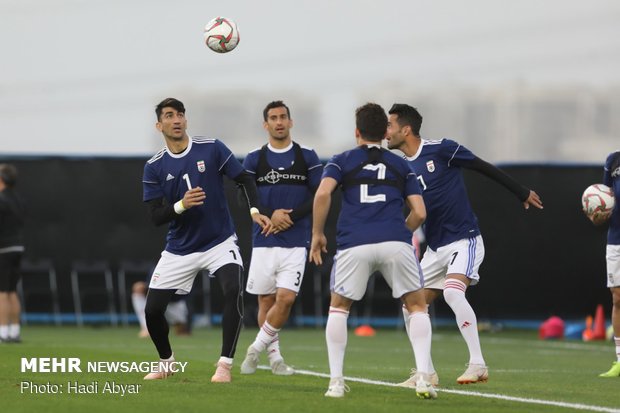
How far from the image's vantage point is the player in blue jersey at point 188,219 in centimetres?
→ 1053

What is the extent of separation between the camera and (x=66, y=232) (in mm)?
23781

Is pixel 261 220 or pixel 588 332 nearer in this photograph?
pixel 261 220

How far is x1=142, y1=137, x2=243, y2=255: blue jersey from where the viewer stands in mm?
10625

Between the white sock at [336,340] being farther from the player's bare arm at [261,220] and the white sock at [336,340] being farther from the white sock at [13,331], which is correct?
the white sock at [13,331]

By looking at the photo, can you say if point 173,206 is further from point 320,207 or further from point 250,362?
point 250,362

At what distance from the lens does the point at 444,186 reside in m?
11.0

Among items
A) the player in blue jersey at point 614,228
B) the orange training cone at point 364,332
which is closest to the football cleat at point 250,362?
the player in blue jersey at point 614,228

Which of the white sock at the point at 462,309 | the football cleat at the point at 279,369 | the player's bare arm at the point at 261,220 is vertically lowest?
the football cleat at the point at 279,369

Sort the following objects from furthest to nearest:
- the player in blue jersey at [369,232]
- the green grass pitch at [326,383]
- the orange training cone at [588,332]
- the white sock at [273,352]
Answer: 1. the orange training cone at [588,332]
2. the white sock at [273,352]
3. the player in blue jersey at [369,232]
4. the green grass pitch at [326,383]

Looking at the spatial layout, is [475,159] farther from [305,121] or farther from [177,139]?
[305,121]

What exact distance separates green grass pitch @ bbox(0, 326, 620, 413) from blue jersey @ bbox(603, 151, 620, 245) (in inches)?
58.1

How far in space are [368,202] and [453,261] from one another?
83.5 inches

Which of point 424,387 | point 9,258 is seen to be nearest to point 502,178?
point 424,387

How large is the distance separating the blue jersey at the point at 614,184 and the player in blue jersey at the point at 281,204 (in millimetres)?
3092
